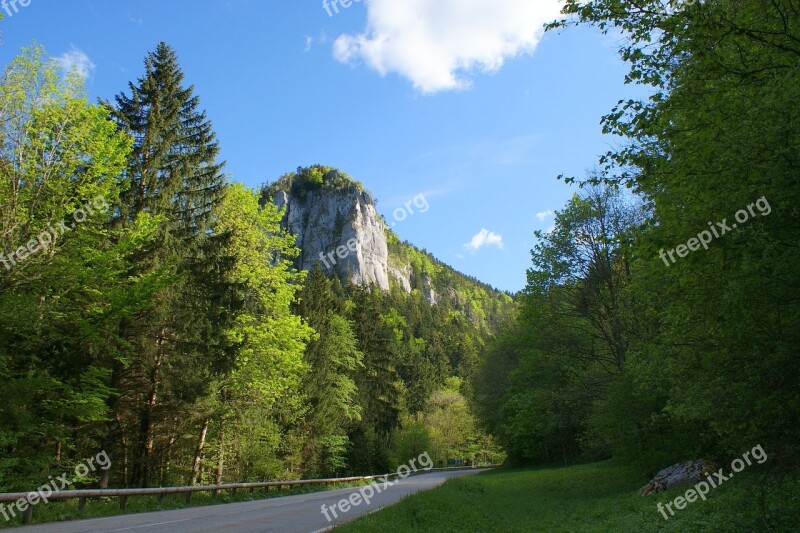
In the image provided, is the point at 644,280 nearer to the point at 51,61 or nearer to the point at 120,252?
the point at 120,252

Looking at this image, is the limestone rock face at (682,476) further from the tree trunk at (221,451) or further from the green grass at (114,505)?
the tree trunk at (221,451)

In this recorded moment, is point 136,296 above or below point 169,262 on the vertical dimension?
below

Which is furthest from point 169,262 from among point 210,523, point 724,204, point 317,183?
point 317,183

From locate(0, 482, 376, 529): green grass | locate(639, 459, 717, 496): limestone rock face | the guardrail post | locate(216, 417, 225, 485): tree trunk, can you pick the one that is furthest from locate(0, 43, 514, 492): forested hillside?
locate(639, 459, 717, 496): limestone rock face

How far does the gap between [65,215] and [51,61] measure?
14.9 ft

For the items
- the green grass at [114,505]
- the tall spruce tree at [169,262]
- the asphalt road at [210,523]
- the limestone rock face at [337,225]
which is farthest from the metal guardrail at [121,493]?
the limestone rock face at [337,225]

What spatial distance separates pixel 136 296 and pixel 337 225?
150 m

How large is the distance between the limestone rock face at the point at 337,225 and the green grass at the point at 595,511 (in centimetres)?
13824

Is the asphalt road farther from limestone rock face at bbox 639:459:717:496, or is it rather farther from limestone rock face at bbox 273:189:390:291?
limestone rock face at bbox 273:189:390:291

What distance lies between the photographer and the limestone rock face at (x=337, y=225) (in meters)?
161

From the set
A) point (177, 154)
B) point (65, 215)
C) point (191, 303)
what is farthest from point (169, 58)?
point (191, 303)

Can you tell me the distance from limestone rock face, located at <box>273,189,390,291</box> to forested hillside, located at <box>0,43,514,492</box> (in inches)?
5121

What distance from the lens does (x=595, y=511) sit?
46.7ft

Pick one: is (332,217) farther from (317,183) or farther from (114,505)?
(114,505)
